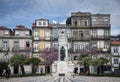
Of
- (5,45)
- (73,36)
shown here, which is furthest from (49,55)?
(5,45)

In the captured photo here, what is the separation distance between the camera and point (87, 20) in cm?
6156

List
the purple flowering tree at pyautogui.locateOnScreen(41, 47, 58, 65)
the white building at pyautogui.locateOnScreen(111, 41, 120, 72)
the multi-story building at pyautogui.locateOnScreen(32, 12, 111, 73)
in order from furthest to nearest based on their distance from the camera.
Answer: the white building at pyautogui.locateOnScreen(111, 41, 120, 72)
the multi-story building at pyautogui.locateOnScreen(32, 12, 111, 73)
the purple flowering tree at pyautogui.locateOnScreen(41, 47, 58, 65)

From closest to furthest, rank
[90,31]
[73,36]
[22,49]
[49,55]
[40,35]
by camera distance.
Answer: [49,55], [22,49], [40,35], [73,36], [90,31]

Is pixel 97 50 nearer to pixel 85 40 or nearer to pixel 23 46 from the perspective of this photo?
pixel 85 40

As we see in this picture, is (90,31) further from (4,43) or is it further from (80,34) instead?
(4,43)

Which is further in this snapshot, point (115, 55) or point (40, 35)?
point (115, 55)

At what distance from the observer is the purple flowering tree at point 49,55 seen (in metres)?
58.2

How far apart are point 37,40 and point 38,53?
8.49 ft

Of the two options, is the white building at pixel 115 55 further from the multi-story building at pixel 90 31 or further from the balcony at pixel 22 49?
the balcony at pixel 22 49

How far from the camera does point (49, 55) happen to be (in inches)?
2302

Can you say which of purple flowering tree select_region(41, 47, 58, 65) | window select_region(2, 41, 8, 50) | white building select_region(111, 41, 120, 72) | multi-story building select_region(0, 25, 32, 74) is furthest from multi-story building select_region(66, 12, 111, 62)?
window select_region(2, 41, 8, 50)

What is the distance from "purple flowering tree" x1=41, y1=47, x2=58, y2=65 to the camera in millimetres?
58250

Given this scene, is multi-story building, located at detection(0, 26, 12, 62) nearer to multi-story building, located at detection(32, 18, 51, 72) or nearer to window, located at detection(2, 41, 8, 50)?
window, located at detection(2, 41, 8, 50)

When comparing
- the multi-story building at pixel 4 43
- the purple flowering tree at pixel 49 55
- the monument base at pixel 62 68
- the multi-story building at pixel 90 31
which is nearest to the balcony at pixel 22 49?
the multi-story building at pixel 4 43
